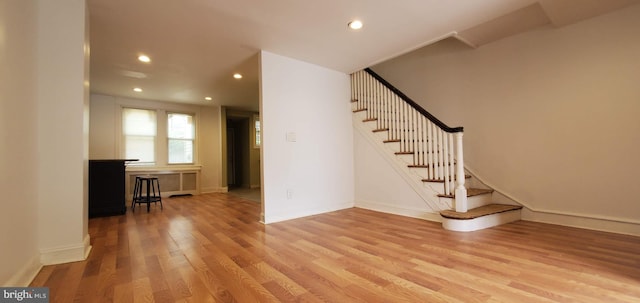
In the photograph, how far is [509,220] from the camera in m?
3.30

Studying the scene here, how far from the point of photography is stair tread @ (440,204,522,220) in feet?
9.61

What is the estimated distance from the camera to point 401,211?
12.5 ft

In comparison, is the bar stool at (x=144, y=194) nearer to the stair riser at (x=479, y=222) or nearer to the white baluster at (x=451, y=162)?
the stair riser at (x=479, y=222)

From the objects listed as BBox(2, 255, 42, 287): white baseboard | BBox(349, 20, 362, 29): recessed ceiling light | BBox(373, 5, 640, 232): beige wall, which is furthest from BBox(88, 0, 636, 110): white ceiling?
BBox(2, 255, 42, 287): white baseboard

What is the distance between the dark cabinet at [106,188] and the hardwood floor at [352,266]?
49.5 inches

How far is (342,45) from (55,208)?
3421 millimetres

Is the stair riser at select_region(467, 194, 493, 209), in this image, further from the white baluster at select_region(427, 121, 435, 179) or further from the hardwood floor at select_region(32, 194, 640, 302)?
the white baluster at select_region(427, 121, 435, 179)

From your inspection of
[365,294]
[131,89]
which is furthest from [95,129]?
[365,294]

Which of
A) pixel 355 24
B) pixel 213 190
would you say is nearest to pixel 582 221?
pixel 355 24

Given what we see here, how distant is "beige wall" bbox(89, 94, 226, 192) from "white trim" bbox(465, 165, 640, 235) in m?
6.55

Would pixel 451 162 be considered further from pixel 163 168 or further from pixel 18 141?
pixel 163 168

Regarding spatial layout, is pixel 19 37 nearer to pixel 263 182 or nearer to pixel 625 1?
pixel 263 182

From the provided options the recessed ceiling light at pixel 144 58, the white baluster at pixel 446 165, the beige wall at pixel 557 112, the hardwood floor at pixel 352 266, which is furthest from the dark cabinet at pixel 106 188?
the beige wall at pixel 557 112

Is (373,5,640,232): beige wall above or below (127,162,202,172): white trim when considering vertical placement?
above
